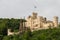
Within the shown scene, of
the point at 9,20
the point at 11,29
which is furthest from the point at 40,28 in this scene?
the point at 9,20

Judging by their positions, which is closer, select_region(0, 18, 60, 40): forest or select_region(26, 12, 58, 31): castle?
select_region(0, 18, 60, 40): forest

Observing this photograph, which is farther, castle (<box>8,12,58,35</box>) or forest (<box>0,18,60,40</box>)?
castle (<box>8,12,58,35</box>)

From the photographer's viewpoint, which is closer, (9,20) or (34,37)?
(34,37)

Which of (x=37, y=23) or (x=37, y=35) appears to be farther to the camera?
(x=37, y=23)

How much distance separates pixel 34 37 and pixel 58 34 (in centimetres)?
354

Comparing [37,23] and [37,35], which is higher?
[37,23]

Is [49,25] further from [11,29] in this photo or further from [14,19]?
[14,19]

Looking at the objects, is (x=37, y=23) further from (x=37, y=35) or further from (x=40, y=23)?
(x=37, y=35)

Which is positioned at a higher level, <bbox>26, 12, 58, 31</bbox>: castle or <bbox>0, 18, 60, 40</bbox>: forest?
<bbox>26, 12, 58, 31</bbox>: castle

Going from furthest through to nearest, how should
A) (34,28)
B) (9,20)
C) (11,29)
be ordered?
1. (9,20)
2. (11,29)
3. (34,28)

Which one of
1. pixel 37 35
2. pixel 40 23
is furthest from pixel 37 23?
pixel 37 35

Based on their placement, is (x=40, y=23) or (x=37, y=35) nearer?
(x=37, y=35)

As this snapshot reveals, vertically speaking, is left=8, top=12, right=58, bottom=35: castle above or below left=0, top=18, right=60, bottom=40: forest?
above

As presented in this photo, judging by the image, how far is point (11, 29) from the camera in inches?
3605
